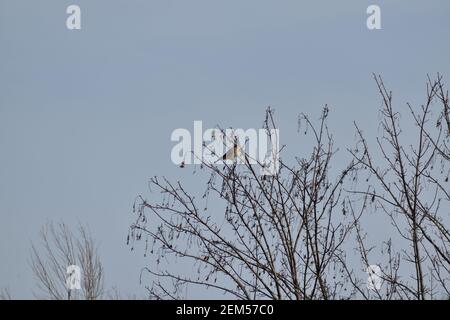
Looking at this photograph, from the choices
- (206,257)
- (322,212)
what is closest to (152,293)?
(206,257)
